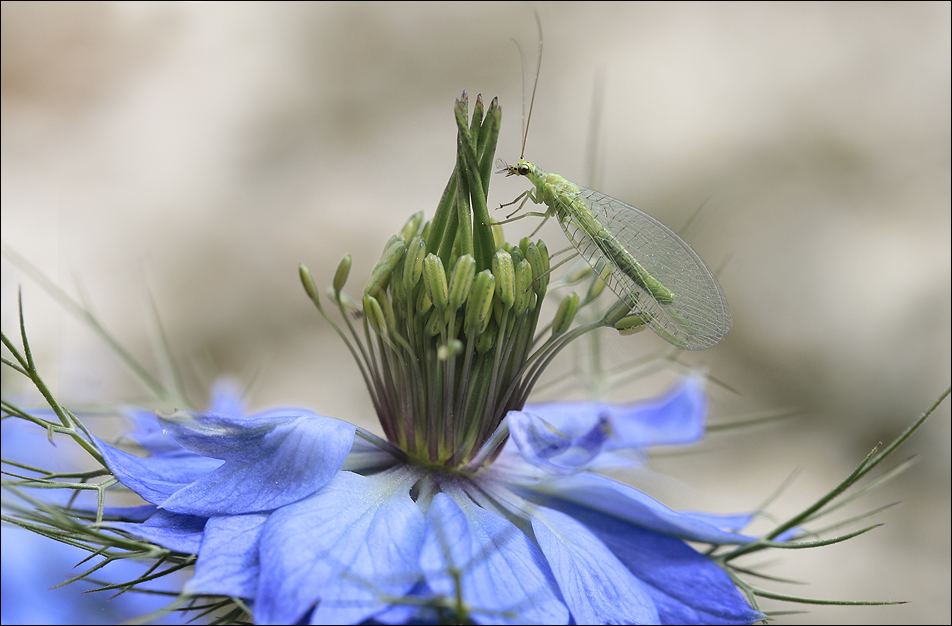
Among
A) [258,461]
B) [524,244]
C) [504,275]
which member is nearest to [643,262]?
[524,244]

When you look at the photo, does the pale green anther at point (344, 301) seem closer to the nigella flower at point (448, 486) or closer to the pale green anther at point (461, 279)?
the nigella flower at point (448, 486)

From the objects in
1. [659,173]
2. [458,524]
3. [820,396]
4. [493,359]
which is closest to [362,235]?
[659,173]

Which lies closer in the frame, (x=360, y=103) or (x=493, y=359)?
(x=493, y=359)

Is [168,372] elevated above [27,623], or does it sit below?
above

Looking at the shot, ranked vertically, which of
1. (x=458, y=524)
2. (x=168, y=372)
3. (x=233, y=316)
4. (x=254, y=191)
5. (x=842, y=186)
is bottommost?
(x=458, y=524)

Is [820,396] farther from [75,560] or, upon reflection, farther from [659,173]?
[75,560]

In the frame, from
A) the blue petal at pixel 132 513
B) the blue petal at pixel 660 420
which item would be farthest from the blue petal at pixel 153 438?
the blue petal at pixel 660 420

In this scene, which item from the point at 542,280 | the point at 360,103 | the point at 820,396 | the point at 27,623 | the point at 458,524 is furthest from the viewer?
Answer: the point at 360,103
